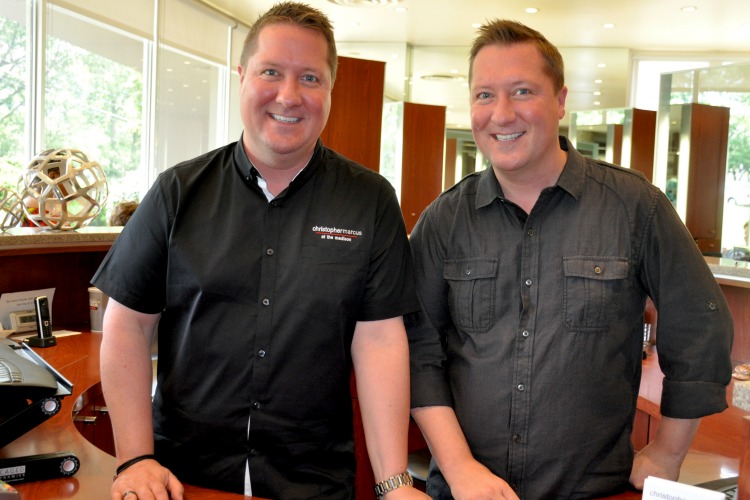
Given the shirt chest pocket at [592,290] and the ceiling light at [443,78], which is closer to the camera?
the shirt chest pocket at [592,290]

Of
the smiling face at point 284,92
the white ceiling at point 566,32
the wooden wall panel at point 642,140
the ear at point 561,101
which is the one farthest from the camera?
the wooden wall panel at point 642,140

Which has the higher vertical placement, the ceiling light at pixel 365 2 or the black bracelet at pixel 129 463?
the ceiling light at pixel 365 2

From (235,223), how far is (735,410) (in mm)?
1730

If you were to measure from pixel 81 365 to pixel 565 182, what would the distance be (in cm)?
167

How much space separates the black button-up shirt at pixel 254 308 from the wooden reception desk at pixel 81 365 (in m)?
0.17

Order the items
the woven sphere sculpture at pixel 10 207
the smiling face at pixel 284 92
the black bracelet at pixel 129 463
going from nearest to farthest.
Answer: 1. the black bracelet at pixel 129 463
2. the smiling face at pixel 284 92
3. the woven sphere sculpture at pixel 10 207

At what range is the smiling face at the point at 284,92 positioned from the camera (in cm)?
157

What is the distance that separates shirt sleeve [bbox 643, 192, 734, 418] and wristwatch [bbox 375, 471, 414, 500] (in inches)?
23.1

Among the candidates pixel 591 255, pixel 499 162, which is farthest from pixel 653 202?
pixel 499 162

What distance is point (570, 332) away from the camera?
159cm

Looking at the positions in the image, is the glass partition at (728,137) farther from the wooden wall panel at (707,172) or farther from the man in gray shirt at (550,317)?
the man in gray shirt at (550,317)

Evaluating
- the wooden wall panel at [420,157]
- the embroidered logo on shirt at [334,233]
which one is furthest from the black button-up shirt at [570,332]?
the wooden wall panel at [420,157]

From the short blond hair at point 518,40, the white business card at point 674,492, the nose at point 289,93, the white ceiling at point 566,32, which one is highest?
the white ceiling at point 566,32

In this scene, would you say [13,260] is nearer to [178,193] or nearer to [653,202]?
[178,193]
